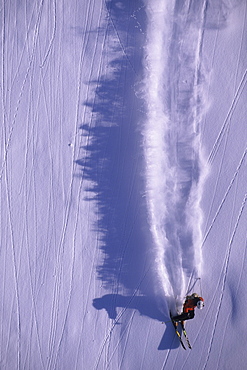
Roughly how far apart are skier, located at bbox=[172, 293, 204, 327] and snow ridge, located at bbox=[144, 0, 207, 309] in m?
0.19

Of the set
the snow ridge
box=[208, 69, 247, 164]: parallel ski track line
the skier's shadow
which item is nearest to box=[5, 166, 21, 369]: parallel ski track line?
the skier's shadow

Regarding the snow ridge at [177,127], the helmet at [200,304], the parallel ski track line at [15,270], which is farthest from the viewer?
the parallel ski track line at [15,270]

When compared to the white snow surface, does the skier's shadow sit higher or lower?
lower

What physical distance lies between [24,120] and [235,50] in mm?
3186

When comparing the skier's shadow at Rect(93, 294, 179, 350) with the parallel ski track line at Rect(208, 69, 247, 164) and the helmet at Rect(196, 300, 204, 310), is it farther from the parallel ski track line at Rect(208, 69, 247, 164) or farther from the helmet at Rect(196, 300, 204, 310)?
the parallel ski track line at Rect(208, 69, 247, 164)

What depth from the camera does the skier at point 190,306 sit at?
3.83 m

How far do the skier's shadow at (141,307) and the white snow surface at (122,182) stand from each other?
19mm

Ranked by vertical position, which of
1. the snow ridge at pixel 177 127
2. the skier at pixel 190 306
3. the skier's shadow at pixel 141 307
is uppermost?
the snow ridge at pixel 177 127

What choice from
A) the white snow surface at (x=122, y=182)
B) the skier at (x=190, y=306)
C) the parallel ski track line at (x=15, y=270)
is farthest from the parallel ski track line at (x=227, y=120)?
the parallel ski track line at (x=15, y=270)

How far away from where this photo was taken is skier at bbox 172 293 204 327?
151 inches

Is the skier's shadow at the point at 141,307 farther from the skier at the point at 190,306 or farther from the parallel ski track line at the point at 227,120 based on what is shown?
the parallel ski track line at the point at 227,120

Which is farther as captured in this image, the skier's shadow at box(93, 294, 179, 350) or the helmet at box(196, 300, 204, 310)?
the skier's shadow at box(93, 294, 179, 350)

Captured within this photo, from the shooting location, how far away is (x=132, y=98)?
13.6ft

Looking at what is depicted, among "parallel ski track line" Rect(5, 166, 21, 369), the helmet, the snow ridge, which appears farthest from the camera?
"parallel ski track line" Rect(5, 166, 21, 369)
